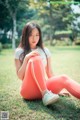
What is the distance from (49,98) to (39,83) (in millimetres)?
95

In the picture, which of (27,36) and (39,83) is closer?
(39,83)

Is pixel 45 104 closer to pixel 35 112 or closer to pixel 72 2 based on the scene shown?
pixel 35 112

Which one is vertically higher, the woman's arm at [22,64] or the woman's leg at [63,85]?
the woman's arm at [22,64]

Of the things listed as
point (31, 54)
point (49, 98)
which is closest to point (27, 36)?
point (31, 54)

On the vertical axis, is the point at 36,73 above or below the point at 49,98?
above

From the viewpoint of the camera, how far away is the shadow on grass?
155cm

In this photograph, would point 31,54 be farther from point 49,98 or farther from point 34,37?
point 49,98

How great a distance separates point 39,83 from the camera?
163 centimetres

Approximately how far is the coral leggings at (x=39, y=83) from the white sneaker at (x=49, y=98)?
4cm

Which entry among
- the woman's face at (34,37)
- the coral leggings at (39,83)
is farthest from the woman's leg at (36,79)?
the woman's face at (34,37)

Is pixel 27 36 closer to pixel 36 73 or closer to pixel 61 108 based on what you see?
pixel 36 73

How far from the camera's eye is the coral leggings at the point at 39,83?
5.31 ft

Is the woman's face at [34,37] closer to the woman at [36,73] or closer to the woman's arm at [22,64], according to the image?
the woman at [36,73]

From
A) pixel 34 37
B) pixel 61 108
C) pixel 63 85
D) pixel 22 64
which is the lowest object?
pixel 61 108
